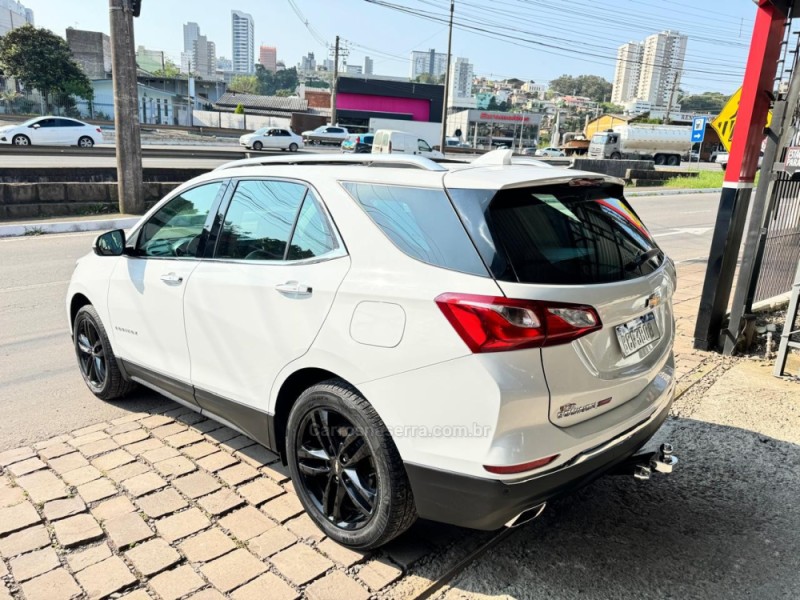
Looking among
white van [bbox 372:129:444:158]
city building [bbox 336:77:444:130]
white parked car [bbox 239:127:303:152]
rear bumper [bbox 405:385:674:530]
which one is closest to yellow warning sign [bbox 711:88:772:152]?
rear bumper [bbox 405:385:674:530]

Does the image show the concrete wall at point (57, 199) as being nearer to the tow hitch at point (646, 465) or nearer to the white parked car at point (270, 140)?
the tow hitch at point (646, 465)

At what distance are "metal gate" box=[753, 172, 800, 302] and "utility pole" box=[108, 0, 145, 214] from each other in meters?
11.6

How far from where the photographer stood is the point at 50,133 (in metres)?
29.8

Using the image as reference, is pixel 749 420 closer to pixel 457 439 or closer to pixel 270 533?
pixel 457 439

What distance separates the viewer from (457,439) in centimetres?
233

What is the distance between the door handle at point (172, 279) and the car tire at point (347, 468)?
1180 millimetres

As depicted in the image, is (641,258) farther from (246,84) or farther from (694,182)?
(246,84)

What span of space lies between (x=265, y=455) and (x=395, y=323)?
174 cm

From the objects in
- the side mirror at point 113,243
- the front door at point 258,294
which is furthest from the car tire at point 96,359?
the front door at point 258,294

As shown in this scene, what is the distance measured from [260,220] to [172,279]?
733 millimetres

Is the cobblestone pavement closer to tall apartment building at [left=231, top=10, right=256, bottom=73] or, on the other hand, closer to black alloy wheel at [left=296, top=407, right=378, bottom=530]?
black alloy wheel at [left=296, top=407, right=378, bottom=530]

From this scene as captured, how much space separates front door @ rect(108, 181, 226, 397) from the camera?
3566 mm

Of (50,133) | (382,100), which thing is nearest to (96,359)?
(50,133)

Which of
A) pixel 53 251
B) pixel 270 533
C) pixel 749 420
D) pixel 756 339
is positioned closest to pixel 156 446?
pixel 270 533
